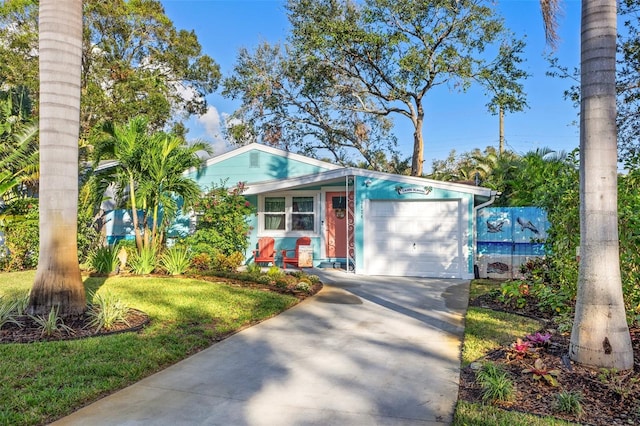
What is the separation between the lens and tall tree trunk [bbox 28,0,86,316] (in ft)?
18.3

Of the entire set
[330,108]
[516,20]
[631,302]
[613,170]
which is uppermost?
[516,20]

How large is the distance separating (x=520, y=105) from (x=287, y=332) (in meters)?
15.4

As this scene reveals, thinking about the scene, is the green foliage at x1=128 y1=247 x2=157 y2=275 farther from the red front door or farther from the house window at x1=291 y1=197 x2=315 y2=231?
the red front door

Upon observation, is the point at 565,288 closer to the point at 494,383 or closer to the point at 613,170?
the point at 613,170

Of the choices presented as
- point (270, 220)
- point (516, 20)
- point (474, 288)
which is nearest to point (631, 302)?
point (474, 288)

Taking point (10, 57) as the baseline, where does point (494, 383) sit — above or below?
below

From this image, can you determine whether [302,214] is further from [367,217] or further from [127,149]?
[127,149]

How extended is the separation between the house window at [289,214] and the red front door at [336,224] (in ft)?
1.45

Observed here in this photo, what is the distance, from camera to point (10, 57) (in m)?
18.6

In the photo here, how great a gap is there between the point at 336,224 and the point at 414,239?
2.78 metres

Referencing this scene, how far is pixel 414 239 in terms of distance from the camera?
1165 centimetres

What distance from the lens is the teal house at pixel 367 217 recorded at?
11328mm

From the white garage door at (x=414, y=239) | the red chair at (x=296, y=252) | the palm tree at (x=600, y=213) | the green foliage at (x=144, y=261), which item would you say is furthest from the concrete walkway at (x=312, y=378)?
the red chair at (x=296, y=252)

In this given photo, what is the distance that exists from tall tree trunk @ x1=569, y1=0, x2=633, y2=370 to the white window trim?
963 centimetres
